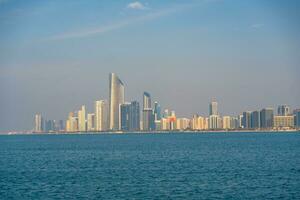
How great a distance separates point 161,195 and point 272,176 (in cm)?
1699

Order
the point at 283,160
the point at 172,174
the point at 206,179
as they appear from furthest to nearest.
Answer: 1. the point at 283,160
2. the point at 172,174
3. the point at 206,179

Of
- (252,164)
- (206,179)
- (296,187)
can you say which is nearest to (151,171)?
(206,179)

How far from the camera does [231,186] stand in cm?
4853

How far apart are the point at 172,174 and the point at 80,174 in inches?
406

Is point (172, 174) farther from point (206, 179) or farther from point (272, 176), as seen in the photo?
point (272, 176)

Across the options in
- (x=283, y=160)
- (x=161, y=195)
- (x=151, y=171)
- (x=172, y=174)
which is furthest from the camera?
(x=283, y=160)

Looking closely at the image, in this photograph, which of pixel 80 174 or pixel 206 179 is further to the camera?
pixel 80 174

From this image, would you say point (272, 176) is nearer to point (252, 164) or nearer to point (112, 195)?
point (252, 164)

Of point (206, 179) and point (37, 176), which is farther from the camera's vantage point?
point (37, 176)

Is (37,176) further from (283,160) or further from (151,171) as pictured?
(283,160)

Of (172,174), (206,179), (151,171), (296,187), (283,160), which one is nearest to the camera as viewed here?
(296,187)

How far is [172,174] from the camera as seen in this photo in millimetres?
58906

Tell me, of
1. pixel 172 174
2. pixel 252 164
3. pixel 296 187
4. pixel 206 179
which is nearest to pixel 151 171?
pixel 172 174

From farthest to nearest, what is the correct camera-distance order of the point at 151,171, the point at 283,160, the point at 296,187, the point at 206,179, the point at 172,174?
1. the point at 283,160
2. the point at 151,171
3. the point at 172,174
4. the point at 206,179
5. the point at 296,187
